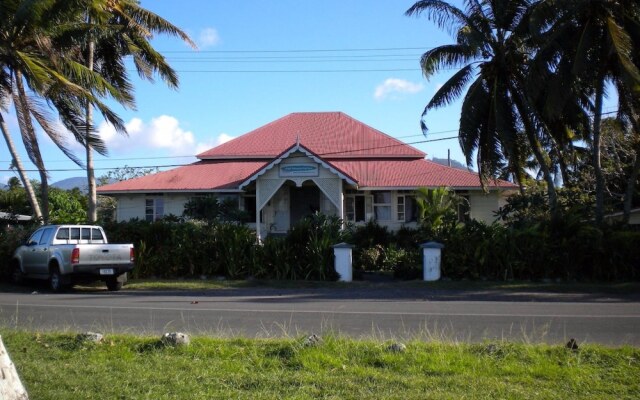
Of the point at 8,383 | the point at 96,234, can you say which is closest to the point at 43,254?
the point at 96,234

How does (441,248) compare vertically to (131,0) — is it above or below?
below

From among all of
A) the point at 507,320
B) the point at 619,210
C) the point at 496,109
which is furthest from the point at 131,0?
the point at 619,210

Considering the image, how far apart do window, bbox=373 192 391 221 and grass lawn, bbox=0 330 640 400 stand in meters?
25.0

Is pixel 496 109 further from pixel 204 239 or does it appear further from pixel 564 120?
pixel 204 239

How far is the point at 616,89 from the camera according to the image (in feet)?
77.9

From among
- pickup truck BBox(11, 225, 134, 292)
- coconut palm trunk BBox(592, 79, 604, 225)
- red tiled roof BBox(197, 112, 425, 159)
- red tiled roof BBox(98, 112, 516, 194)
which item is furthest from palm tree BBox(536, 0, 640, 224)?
pickup truck BBox(11, 225, 134, 292)

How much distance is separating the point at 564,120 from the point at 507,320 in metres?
15.4

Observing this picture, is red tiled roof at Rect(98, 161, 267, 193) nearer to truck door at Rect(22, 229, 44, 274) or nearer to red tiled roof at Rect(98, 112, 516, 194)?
red tiled roof at Rect(98, 112, 516, 194)

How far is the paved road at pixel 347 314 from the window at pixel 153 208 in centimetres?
1580

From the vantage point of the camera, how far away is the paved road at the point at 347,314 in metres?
9.92

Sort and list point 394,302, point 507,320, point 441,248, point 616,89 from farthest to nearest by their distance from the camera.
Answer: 1. point 616,89
2. point 441,248
3. point 394,302
4. point 507,320

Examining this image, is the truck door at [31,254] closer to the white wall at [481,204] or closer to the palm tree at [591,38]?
→ the palm tree at [591,38]

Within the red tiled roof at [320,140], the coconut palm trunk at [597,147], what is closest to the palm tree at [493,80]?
the coconut palm trunk at [597,147]

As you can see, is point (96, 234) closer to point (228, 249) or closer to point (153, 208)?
point (228, 249)
